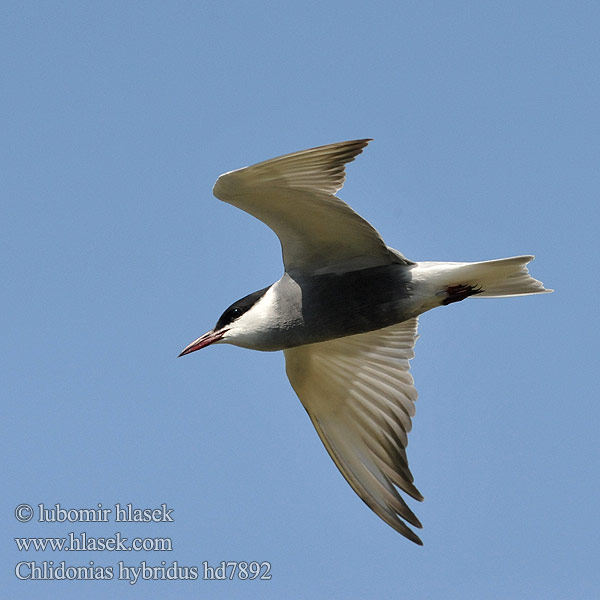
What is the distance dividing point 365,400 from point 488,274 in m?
1.88

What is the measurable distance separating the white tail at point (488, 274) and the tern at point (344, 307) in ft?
0.04

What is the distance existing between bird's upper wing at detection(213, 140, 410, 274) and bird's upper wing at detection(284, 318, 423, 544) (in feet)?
4.36

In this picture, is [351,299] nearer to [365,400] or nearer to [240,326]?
[240,326]

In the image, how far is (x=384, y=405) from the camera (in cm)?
984

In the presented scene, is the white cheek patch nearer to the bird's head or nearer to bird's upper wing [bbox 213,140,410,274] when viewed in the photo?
the bird's head

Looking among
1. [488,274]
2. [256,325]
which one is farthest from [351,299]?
[488,274]

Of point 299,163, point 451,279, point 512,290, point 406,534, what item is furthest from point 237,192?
point 406,534

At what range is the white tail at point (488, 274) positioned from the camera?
28.1 ft

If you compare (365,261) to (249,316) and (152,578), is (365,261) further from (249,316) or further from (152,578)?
(152,578)

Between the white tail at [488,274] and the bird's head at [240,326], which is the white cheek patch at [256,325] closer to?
the bird's head at [240,326]

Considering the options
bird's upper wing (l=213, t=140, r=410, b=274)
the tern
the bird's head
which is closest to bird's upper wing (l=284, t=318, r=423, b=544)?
the tern

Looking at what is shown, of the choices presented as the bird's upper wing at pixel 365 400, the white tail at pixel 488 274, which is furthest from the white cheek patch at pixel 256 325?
the white tail at pixel 488 274

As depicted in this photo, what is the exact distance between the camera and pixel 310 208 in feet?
27.3

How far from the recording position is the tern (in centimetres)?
818
